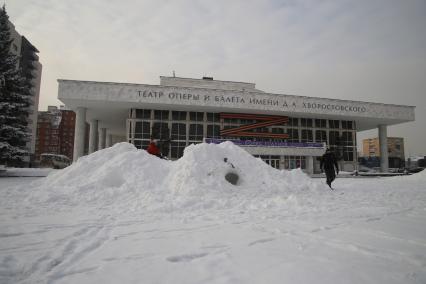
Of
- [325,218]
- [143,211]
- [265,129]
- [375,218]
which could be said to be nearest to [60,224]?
[143,211]

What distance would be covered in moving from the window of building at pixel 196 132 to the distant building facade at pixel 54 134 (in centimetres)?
7277

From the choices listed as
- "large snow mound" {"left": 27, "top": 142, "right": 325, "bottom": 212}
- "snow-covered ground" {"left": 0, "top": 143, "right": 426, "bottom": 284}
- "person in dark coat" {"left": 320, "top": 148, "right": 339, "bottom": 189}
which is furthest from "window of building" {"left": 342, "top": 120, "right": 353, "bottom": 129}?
"snow-covered ground" {"left": 0, "top": 143, "right": 426, "bottom": 284}

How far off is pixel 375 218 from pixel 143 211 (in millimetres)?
4871

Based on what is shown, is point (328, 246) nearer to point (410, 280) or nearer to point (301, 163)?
point (410, 280)

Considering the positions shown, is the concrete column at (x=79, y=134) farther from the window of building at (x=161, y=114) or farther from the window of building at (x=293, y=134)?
the window of building at (x=293, y=134)

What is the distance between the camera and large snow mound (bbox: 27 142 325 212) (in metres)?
6.96

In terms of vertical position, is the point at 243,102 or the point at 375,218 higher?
the point at 243,102

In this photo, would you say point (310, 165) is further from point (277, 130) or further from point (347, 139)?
point (347, 139)

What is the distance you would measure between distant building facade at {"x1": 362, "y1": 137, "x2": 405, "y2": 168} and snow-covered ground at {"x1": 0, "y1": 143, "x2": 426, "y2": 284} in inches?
3202

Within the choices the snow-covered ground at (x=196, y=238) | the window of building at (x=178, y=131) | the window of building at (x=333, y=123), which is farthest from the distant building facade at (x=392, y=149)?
the snow-covered ground at (x=196, y=238)

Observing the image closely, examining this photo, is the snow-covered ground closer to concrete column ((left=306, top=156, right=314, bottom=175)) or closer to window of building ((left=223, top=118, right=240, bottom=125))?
window of building ((left=223, top=118, right=240, bottom=125))

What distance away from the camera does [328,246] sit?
10.8 feet

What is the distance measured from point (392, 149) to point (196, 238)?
370 ft

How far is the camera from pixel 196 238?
3.76 metres
